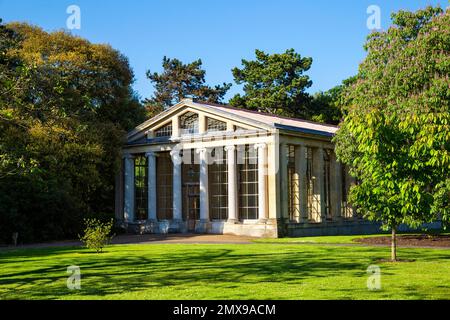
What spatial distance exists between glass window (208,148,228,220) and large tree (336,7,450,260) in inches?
380

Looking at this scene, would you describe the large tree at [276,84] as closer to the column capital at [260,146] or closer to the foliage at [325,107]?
the foliage at [325,107]

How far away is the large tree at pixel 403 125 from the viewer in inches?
660

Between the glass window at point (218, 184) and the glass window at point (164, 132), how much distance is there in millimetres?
4102

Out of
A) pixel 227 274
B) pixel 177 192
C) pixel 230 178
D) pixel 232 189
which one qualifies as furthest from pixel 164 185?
pixel 227 274

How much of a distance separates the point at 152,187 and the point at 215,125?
276 inches

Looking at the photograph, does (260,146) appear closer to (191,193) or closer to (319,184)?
(319,184)

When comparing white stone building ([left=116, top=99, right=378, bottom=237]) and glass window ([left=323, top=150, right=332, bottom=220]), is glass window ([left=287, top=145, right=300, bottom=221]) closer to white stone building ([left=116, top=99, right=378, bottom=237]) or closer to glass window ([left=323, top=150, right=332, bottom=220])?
white stone building ([left=116, top=99, right=378, bottom=237])

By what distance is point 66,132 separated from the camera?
37.9 meters

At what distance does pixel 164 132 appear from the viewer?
145ft

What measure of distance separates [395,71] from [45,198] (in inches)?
840

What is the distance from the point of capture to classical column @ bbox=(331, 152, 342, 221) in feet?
140

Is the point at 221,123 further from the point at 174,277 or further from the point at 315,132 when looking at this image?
the point at 174,277

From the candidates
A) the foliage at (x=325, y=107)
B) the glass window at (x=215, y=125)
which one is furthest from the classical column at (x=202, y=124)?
the foliage at (x=325, y=107)
